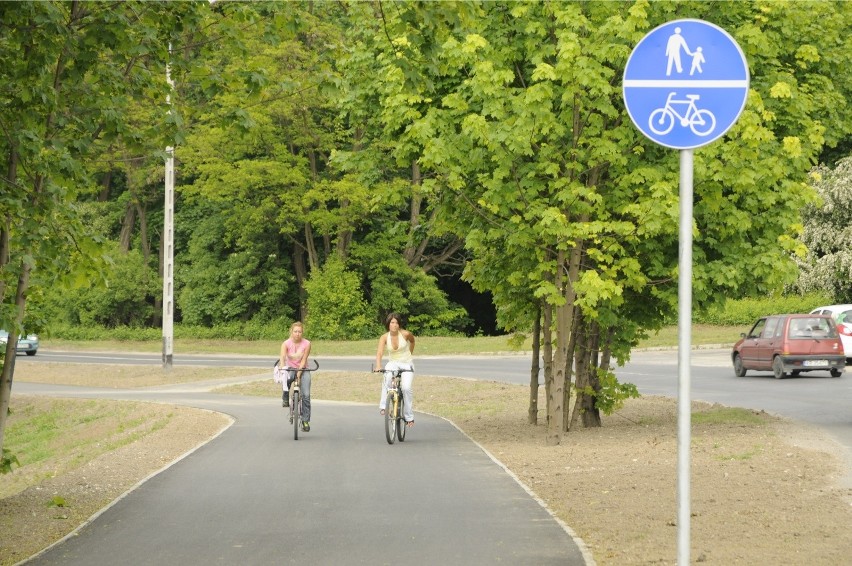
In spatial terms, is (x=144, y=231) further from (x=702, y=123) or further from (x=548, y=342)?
(x=702, y=123)

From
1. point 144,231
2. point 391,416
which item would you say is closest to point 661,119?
point 391,416

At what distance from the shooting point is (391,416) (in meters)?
18.2

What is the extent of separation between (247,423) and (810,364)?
595 inches

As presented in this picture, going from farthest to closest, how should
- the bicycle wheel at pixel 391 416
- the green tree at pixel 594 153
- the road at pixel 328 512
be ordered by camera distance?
the bicycle wheel at pixel 391 416 < the green tree at pixel 594 153 < the road at pixel 328 512

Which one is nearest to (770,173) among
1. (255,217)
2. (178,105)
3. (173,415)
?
(178,105)

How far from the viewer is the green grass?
152 feet

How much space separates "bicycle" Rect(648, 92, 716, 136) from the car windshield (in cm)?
2595

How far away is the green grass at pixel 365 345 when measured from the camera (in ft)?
152

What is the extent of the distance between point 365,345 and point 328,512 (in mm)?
39162

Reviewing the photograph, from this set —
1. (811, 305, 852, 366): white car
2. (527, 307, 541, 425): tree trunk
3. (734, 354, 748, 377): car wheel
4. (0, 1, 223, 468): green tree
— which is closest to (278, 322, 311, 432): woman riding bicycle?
(527, 307, 541, 425): tree trunk

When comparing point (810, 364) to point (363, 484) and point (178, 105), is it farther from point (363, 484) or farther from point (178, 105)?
point (178, 105)

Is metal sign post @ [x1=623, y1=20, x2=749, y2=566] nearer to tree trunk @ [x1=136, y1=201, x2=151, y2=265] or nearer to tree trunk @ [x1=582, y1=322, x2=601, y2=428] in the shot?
tree trunk @ [x1=582, y1=322, x2=601, y2=428]

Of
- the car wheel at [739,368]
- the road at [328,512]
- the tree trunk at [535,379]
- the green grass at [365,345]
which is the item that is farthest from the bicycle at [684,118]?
the green grass at [365,345]

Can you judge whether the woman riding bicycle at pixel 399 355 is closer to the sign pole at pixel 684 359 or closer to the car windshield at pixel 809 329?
the sign pole at pixel 684 359
